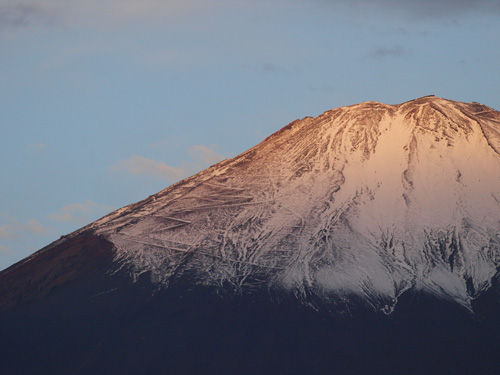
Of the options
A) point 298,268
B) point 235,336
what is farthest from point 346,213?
point 235,336

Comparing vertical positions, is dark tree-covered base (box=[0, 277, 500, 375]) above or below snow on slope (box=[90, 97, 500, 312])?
below

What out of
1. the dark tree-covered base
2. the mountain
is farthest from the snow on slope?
the dark tree-covered base

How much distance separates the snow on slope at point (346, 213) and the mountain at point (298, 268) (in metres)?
0.13

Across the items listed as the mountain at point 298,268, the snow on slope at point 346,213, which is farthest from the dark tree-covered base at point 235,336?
the snow on slope at point 346,213

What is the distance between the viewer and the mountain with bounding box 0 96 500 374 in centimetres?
5878

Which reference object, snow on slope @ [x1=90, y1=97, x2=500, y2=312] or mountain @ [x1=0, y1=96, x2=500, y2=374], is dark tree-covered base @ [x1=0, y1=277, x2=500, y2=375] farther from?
snow on slope @ [x1=90, y1=97, x2=500, y2=312]

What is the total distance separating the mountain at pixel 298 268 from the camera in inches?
2314

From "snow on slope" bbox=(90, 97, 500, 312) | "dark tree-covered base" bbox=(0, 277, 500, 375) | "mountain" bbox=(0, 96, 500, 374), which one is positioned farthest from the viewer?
"snow on slope" bbox=(90, 97, 500, 312)

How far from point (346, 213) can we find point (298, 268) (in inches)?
285

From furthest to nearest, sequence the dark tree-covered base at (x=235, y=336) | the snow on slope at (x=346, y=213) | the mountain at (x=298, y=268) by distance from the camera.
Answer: the snow on slope at (x=346, y=213) < the mountain at (x=298, y=268) < the dark tree-covered base at (x=235, y=336)

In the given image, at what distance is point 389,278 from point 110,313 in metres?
16.8

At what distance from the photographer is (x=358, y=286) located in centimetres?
6322

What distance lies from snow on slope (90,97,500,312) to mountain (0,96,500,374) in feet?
0.43

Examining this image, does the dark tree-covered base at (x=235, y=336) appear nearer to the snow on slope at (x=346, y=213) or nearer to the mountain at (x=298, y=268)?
the mountain at (x=298, y=268)
